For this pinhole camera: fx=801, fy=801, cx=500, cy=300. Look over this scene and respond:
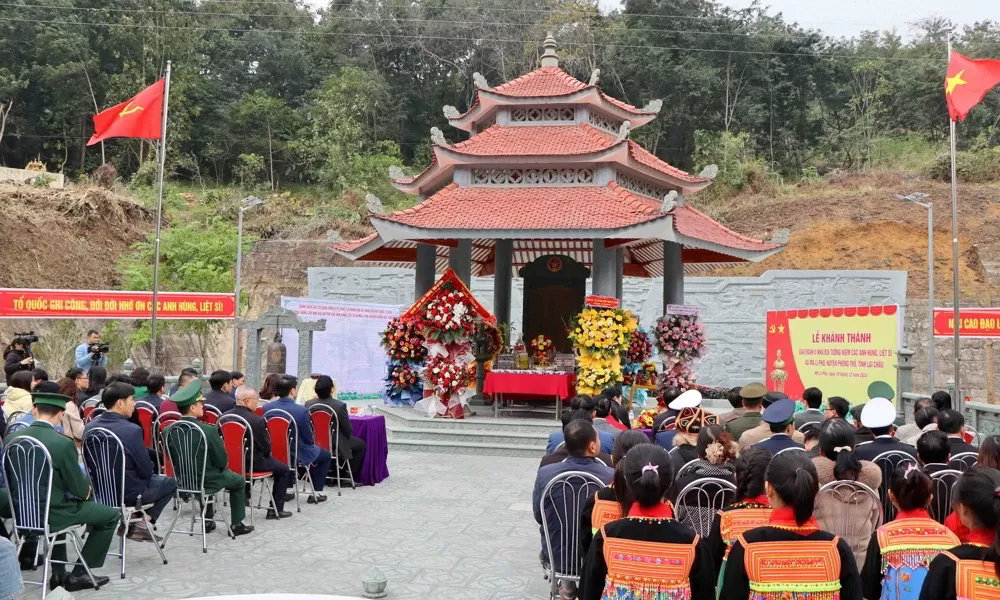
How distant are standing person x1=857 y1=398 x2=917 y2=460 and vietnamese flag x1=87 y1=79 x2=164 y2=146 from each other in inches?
475

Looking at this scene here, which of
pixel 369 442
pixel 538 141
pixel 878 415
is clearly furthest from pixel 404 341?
pixel 878 415

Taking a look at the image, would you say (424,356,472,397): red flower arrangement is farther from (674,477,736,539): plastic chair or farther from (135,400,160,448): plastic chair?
(674,477,736,539): plastic chair

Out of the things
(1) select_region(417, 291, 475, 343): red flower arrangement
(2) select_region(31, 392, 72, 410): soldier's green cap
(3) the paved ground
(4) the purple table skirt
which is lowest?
(3) the paved ground

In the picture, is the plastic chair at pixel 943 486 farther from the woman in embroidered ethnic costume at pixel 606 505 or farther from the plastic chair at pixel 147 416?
the plastic chair at pixel 147 416

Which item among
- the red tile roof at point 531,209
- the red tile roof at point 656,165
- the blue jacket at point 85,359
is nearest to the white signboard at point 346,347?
the blue jacket at point 85,359

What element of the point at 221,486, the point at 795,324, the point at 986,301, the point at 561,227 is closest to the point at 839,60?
the point at 986,301

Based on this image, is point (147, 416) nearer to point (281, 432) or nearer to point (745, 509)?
point (281, 432)

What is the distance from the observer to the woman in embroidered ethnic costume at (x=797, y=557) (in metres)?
3.02

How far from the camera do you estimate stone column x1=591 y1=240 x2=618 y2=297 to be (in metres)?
13.4

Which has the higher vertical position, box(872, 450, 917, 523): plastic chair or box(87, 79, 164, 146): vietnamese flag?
box(87, 79, 164, 146): vietnamese flag

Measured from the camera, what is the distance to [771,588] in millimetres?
3031

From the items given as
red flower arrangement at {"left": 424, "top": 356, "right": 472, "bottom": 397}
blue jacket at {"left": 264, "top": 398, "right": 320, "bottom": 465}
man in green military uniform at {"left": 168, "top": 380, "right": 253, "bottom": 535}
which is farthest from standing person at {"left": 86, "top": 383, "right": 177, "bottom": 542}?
red flower arrangement at {"left": 424, "top": 356, "right": 472, "bottom": 397}

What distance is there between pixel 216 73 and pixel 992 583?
147ft

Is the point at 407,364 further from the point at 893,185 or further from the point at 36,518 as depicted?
the point at 893,185
